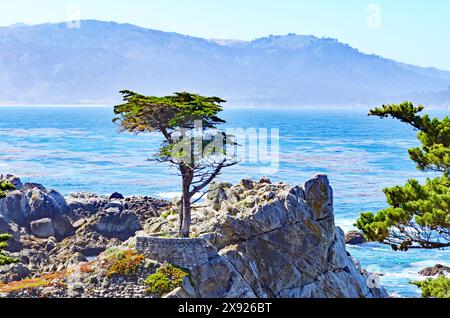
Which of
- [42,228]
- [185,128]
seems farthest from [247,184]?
[42,228]

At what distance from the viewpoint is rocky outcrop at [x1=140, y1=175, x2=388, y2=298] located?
74.0 feet

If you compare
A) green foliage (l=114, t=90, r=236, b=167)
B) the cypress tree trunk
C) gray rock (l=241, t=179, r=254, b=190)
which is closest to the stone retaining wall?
the cypress tree trunk

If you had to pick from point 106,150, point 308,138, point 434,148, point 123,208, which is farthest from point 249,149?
point 434,148

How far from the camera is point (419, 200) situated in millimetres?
12383

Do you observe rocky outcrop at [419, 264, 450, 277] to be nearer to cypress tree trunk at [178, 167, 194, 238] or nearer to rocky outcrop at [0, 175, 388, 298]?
rocky outcrop at [0, 175, 388, 298]

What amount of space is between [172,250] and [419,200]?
30.5 ft

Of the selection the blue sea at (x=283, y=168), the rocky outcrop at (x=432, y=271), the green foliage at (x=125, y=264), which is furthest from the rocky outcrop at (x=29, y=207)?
the green foliage at (x=125, y=264)

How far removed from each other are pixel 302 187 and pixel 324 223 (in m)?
1.43

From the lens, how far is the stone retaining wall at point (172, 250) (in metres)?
20.2

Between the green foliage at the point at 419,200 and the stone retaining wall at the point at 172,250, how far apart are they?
7.72 meters

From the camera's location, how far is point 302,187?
25375 millimetres

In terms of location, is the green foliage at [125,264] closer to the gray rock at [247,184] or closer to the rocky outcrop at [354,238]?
the gray rock at [247,184]

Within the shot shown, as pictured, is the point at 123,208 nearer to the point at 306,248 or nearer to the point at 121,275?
the point at 306,248

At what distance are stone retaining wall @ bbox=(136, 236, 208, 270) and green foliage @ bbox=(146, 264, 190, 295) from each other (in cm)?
26
